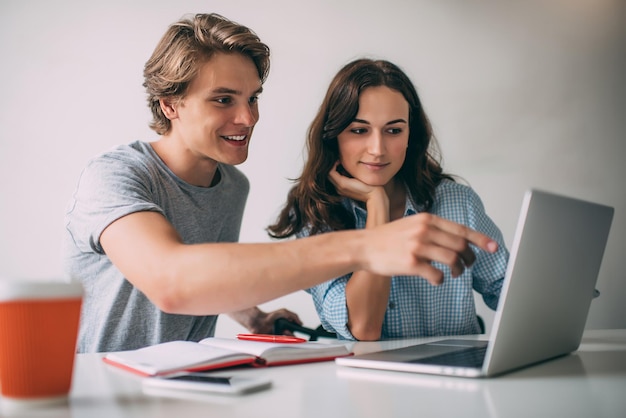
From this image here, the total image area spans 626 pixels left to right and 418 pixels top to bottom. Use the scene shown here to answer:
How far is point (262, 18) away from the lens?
310cm

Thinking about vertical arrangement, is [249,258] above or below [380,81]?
below

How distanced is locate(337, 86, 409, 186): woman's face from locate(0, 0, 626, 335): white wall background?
1227mm

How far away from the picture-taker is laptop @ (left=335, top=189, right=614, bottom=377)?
2.66 feet

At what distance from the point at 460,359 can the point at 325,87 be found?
234cm

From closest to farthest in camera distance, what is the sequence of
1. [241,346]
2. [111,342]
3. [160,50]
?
[241,346]
[111,342]
[160,50]

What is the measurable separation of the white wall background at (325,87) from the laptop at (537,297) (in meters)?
2.08

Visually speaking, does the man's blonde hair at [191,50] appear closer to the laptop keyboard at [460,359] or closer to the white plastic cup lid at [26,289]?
the laptop keyboard at [460,359]

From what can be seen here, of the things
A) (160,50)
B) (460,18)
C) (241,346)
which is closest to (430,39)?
(460,18)

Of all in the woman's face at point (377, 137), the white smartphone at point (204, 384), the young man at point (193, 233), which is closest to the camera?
the white smartphone at point (204, 384)

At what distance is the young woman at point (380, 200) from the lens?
5.86 ft

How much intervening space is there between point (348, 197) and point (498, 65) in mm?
1768

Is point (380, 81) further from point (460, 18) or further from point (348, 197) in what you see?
point (460, 18)

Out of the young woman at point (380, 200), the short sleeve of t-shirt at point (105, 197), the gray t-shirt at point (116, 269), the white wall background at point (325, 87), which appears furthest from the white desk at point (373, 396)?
the white wall background at point (325, 87)

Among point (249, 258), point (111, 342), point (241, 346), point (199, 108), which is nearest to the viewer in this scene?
point (249, 258)
